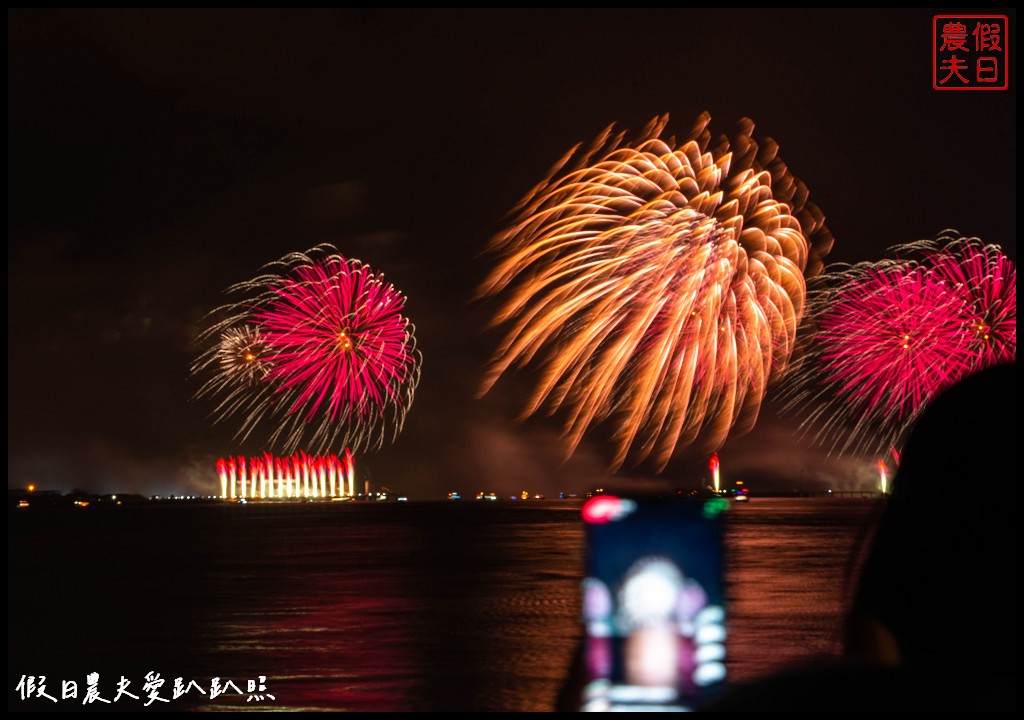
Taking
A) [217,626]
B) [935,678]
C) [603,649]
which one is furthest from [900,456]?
[217,626]

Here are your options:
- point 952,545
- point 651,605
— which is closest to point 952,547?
point 952,545

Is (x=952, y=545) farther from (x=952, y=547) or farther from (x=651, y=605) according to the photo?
(x=651, y=605)

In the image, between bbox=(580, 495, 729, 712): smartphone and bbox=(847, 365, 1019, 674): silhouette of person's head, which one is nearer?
bbox=(847, 365, 1019, 674): silhouette of person's head

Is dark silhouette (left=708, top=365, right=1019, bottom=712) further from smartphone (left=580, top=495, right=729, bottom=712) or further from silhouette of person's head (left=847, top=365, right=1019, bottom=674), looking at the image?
smartphone (left=580, top=495, right=729, bottom=712)

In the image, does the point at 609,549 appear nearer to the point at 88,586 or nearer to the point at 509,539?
the point at 88,586

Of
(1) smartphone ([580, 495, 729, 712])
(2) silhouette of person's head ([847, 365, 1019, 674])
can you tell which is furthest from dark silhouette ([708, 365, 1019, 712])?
(1) smartphone ([580, 495, 729, 712])
